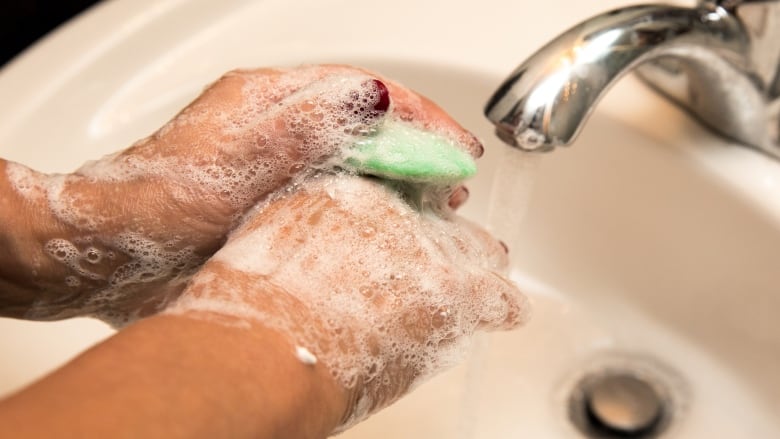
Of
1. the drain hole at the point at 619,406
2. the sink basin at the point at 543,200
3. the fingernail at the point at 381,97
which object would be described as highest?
the fingernail at the point at 381,97

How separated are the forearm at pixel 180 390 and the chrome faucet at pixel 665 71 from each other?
19cm

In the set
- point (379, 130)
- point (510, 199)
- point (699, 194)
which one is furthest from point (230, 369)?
point (699, 194)

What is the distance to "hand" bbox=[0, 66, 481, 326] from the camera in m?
0.38

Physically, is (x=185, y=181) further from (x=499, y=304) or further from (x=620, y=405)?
(x=620, y=405)

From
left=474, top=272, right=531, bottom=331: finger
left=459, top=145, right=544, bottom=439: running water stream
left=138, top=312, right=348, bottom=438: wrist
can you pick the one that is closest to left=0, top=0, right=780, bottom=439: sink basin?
left=459, top=145, right=544, bottom=439: running water stream

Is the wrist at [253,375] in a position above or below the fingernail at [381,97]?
below

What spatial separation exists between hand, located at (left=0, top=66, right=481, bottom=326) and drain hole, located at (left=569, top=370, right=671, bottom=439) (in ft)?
0.82

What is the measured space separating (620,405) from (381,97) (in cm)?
32

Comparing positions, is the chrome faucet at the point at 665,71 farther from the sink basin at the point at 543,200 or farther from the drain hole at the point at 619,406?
the drain hole at the point at 619,406

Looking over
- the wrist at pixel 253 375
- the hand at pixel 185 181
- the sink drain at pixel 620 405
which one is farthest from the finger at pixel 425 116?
the sink drain at pixel 620 405

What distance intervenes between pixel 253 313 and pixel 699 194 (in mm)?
339

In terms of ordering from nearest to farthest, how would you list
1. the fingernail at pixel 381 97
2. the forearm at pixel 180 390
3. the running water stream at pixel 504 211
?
the forearm at pixel 180 390 < the fingernail at pixel 381 97 < the running water stream at pixel 504 211

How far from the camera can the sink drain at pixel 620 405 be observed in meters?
0.55

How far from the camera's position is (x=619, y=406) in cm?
56
